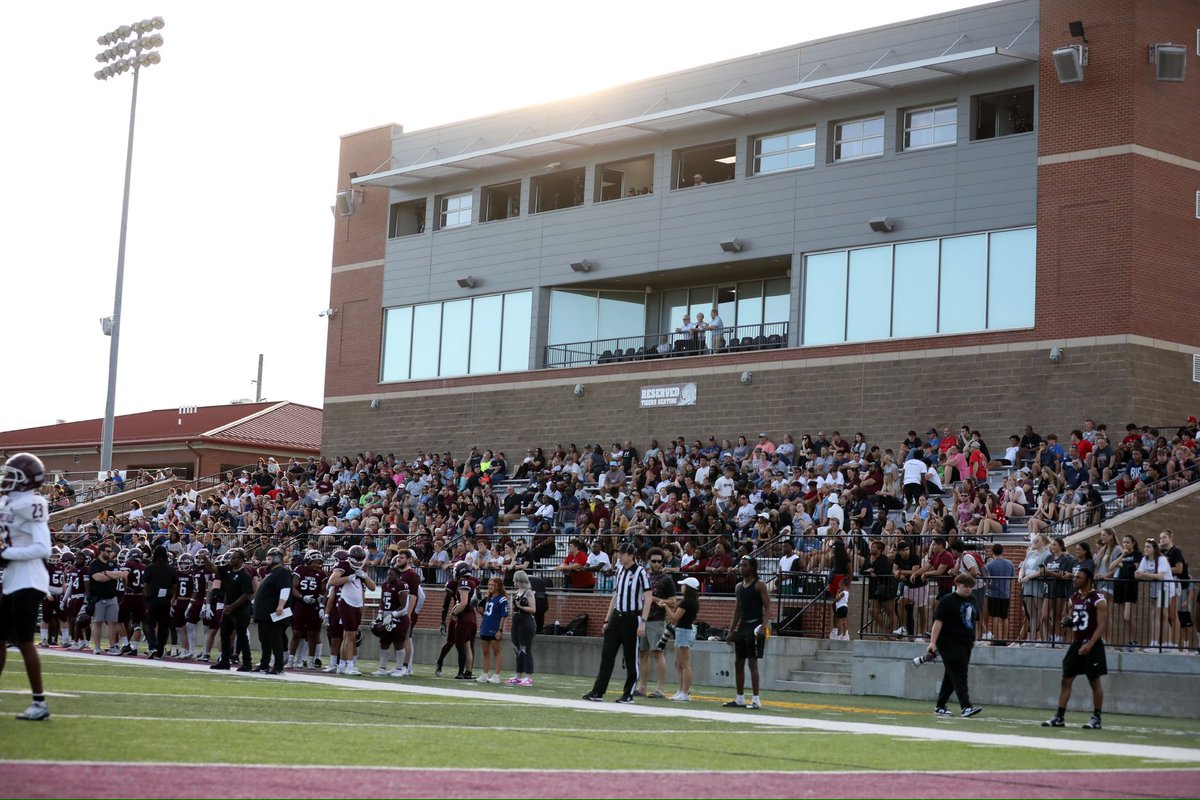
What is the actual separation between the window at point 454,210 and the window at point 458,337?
242 centimetres

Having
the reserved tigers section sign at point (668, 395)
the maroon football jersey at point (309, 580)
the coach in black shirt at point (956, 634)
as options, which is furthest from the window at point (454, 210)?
the coach in black shirt at point (956, 634)

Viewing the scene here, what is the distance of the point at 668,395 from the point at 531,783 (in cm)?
2850

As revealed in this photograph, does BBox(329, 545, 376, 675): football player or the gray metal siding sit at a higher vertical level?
the gray metal siding

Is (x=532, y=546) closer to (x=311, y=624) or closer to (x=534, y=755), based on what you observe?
(x=311, y=624)

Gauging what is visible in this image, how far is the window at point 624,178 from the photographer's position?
39531 mm

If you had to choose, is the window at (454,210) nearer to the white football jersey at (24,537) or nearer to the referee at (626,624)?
the referee at (626,624)

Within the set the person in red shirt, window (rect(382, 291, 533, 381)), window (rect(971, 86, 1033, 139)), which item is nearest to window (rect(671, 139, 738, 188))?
window (rect(382, 291, 533, 381))

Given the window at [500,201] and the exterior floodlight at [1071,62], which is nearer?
the exterior floodlight at [1071,62]

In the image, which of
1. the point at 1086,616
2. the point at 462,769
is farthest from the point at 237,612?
the point at 462,769

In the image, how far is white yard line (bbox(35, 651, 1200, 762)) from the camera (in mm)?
12930

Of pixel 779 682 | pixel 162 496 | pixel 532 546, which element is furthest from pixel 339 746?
pixel 162 496

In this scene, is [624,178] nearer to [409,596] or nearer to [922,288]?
[922,288]

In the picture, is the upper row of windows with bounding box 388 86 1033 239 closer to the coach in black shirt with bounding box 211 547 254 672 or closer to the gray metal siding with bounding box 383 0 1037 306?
the gray metal siding with bounding box 383 0 1037 306

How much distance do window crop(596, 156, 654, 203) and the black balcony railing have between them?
12.7 feet
